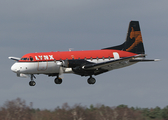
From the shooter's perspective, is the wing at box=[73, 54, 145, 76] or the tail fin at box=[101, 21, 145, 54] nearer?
the wing at box=[73, 54, 145, 76]

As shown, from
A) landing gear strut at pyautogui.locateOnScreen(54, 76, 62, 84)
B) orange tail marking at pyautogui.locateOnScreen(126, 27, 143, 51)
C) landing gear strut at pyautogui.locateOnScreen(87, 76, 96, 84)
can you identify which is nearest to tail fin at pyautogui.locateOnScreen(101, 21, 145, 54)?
orange tail marking at pyautogui.locateOnScreen(126, 27, 143, 51)

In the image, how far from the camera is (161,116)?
258 feet

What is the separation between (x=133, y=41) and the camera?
1993 inches

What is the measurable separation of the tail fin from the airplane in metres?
1.31

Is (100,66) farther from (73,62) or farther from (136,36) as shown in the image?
(136,36)

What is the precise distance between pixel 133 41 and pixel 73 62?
10464 millimetres

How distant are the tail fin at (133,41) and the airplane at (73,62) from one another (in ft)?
4.29

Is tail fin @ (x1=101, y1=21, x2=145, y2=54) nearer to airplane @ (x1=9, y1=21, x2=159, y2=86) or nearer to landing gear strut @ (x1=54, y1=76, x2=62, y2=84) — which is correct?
airplane @ (x1=9, y1=21, x2=159, y2=86)

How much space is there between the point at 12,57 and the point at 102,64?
14633 mm

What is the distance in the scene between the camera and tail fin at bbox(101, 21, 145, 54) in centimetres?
5022

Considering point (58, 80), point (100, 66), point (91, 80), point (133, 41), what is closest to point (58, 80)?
point (58, 80)

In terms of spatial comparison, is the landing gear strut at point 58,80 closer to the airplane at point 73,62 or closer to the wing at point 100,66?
the airplane at point 73,62

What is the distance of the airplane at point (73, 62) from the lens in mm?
43875

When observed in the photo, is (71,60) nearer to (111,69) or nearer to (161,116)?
(111,69)
